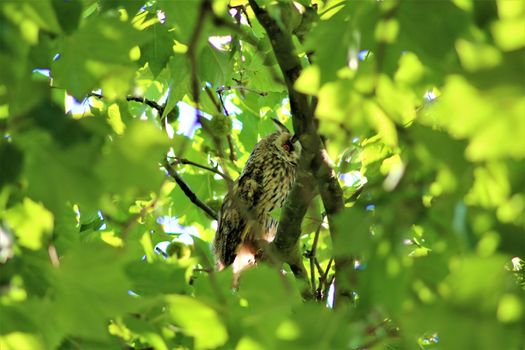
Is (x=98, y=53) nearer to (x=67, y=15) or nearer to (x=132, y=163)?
(x=67, y=15)

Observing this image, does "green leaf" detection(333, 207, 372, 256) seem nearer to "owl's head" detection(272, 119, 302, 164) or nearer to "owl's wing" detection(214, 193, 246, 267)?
"owl's wing" detection(214, 193, 246, 267)

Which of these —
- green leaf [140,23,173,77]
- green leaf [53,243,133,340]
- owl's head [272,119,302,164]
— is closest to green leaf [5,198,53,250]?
green leaf [53,243,133,340]

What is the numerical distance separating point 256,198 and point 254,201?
0.13ft

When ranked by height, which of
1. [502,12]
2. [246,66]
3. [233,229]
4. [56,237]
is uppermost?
[502,12]

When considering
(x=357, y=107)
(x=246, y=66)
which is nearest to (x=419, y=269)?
(x=357, y=107)

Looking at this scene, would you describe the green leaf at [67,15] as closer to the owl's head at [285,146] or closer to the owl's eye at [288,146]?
the owl's head at [285,146]

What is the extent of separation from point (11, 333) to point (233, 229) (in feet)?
9.33

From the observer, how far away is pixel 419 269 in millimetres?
1291

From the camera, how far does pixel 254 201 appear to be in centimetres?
457

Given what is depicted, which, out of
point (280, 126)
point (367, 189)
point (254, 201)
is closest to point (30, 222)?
point (367, 189)

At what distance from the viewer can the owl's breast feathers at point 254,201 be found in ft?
14.0

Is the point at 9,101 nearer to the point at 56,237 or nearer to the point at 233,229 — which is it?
the point at 56,237

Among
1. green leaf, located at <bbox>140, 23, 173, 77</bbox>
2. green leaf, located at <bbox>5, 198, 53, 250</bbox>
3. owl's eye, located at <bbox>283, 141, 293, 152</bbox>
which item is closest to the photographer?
green leaf, located at <bbox>5, 198, 53, 250</bbox>

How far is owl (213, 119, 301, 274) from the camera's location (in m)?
4.27
